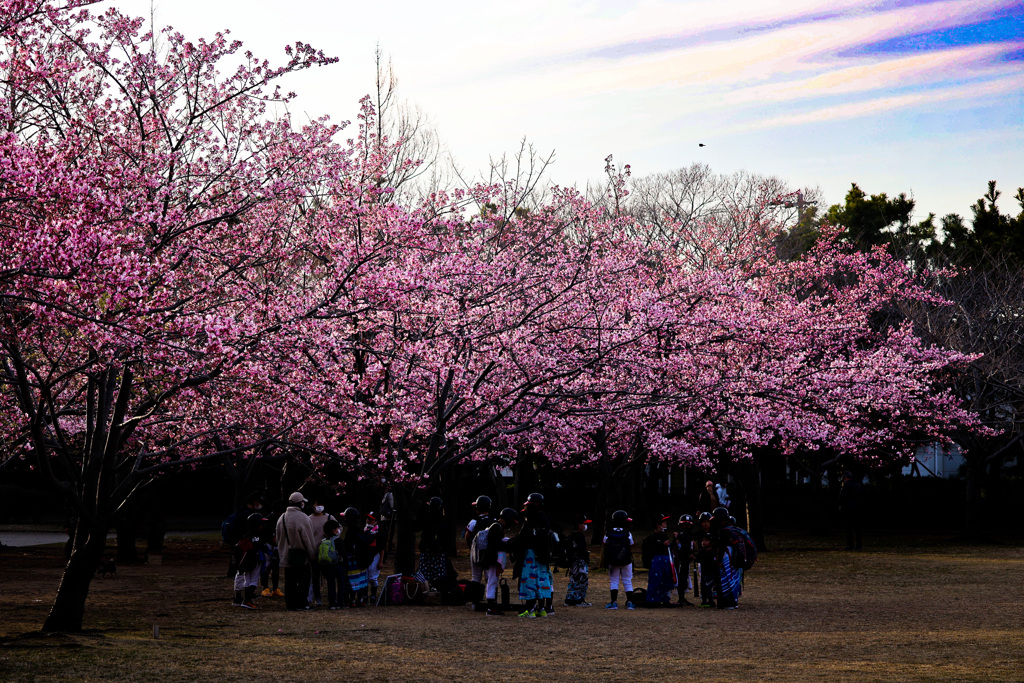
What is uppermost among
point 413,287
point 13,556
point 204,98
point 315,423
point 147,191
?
point 204,98

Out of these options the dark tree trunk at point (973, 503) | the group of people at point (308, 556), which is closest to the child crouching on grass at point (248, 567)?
the group of people at point (308, 556)

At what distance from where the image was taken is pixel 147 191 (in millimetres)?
11242

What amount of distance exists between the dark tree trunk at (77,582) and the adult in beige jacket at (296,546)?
124 inches

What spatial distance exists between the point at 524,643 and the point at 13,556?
53.6 feet

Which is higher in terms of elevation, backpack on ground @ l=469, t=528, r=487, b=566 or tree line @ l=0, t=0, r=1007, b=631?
tree line @ l=0, t=0, r=1007, b=631

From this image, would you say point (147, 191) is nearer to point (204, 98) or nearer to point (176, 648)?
point (204, 98)

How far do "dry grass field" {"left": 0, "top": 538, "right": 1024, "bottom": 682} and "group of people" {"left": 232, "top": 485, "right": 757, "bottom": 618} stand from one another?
43cm

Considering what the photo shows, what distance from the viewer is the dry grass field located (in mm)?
9539

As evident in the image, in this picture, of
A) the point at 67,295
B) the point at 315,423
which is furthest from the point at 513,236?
the point at 67,295

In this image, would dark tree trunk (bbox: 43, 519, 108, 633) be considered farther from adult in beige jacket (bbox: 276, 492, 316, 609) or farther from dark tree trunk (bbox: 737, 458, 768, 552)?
dark tree trunk (bbox: 737, 458, 768, 552)

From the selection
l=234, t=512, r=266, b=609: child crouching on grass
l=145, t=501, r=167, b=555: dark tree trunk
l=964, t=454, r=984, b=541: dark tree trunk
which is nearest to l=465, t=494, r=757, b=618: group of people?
l=234, t=512, r=266, b=609: child crouching on grass

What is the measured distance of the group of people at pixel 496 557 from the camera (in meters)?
14.7

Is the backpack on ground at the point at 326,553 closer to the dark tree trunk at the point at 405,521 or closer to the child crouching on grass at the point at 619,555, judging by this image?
the dark tree trunk at the point at 405,521

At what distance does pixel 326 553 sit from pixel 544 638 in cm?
430
